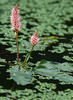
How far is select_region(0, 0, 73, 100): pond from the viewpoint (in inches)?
81.3

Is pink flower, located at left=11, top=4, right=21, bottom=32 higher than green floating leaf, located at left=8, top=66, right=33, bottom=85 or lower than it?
higher

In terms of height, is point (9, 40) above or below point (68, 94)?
above

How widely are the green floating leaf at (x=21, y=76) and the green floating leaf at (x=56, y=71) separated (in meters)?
0.11

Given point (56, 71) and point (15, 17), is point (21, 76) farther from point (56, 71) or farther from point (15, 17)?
point (15, 17)

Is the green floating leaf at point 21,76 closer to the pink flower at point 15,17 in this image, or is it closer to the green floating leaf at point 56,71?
the green floating leaf at point 56,71

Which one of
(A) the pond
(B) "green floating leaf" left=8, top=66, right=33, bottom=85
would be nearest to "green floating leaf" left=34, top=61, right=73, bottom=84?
(A) the pond

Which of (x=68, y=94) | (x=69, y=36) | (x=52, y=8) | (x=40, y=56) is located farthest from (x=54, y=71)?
(x=52, y=8)

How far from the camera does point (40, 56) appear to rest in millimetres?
2756

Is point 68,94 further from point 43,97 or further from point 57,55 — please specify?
point 57,55

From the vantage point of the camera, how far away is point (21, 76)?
212 cm

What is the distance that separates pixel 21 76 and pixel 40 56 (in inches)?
26.3

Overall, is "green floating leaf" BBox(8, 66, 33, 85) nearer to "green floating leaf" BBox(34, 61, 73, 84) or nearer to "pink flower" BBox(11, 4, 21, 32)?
"green floating leaf" BBox(34, 61, 73, 84)

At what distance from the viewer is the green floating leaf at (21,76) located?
81.8 inches

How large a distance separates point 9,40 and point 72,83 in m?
1.17
